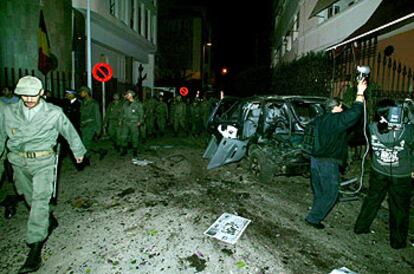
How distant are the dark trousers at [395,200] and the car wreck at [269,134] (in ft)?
6.38

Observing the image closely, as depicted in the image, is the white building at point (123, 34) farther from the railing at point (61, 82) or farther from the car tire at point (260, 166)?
the car tire at point (260, 166)

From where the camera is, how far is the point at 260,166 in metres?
6.38

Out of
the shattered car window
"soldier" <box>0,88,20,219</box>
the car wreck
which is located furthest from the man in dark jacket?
"soldier" <box>0,88,20,219</box>

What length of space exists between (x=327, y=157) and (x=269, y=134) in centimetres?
241

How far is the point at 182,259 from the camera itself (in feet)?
11.6

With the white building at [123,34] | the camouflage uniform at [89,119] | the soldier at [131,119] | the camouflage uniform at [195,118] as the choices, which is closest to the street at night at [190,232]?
the camouflage uniform at [89,119]

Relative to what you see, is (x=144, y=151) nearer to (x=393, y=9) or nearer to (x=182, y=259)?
(x=182, y=259)

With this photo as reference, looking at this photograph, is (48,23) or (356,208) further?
(48,23)

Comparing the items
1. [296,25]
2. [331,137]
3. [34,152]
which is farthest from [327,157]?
[296,25]

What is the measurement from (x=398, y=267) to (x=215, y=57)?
55.3 metres

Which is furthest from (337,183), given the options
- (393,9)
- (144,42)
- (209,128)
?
(144,42)

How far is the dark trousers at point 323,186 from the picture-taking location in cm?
429

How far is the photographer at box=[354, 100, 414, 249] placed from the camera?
381 centimetres

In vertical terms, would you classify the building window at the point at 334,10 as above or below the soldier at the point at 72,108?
above
